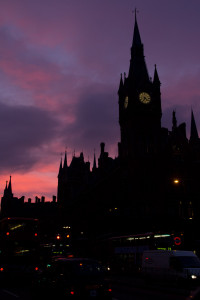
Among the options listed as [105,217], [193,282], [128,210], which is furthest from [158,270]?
[105,217]

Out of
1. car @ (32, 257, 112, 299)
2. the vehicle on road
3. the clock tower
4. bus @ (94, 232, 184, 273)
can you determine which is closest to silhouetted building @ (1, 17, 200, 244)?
the clock tower

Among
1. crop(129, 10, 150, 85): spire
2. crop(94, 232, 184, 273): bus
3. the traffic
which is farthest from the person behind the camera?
crop(129, 10, 150, 85): spire

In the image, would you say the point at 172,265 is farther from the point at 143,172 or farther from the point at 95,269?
the point at 143,172

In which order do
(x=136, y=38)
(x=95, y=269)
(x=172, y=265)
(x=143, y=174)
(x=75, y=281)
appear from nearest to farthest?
1. (x=75, y=281)
2. (x=95, y=269)
3. (x=172, y=265)
4. (x=143, y=174)
5. (x=136, y=38)

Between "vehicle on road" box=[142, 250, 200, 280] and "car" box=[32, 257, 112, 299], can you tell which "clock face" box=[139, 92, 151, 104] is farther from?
"car" box=[32, 257, 112, 299]

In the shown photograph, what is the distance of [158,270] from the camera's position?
2658cm

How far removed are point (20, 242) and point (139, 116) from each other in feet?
160

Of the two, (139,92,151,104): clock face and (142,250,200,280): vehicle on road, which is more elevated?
(139,92,151,104): clock face

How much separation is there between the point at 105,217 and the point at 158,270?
170 feet

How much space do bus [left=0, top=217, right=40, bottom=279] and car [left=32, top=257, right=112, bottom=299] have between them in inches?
450

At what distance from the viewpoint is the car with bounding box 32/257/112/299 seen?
1248 cm

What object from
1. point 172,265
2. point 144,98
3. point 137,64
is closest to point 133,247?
point 172,265

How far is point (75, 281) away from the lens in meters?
12.6

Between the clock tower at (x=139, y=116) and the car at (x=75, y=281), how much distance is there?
55927mm
